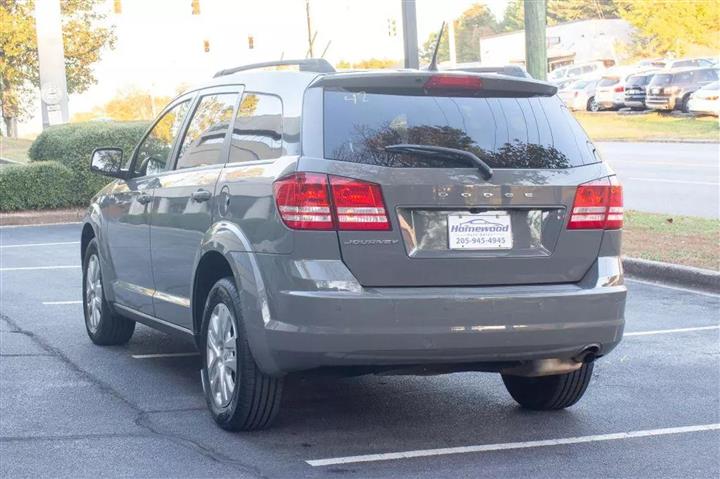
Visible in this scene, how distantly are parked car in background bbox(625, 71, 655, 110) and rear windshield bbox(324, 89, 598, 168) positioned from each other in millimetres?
44949

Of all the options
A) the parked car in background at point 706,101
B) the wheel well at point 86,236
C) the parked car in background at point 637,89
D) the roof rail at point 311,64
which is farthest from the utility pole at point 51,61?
the parked car in background at point 637,89

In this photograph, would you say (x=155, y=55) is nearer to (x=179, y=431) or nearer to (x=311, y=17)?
(x=311, y=17)

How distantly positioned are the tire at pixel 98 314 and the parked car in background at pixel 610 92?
1766 inches

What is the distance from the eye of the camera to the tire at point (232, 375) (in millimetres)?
6168

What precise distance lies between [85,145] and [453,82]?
15040mm

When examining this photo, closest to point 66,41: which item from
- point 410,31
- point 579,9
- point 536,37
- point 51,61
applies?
point 51,61

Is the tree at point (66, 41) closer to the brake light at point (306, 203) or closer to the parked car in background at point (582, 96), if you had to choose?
the parked car in background at point (582, 96)

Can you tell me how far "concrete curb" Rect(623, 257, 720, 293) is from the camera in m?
11.4

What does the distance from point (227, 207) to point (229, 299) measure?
1.60 ft

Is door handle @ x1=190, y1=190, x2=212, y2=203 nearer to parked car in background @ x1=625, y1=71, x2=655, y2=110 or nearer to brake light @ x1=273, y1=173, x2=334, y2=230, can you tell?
brake light @ x1=273, y1=173, x2=334, y2=230

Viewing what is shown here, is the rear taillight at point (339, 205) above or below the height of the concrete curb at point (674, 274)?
above

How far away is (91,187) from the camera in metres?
20.5

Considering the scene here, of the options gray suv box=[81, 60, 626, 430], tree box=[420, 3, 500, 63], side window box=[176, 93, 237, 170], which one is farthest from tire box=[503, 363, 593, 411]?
tree box=[420, 3, 500, 63]

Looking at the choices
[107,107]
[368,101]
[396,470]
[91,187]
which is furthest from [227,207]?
[107,107]
